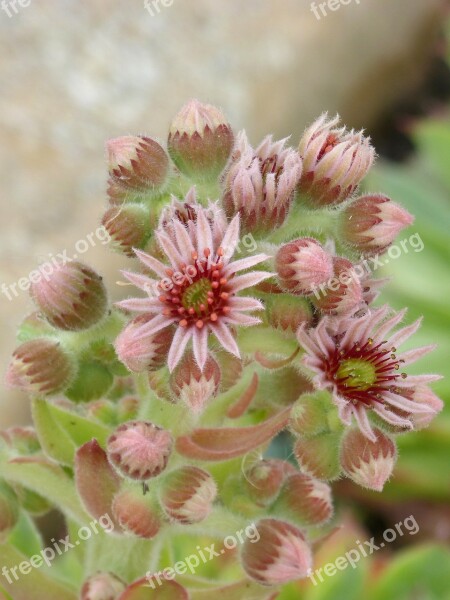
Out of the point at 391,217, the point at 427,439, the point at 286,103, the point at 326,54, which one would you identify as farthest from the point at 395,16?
the point at 391,217

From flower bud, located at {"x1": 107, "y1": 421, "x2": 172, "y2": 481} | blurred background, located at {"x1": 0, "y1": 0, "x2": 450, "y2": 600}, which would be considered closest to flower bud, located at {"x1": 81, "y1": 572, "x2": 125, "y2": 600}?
flower bud, located at {"x1": 107, "y1": 421, "x2": 172, "y2": 481}

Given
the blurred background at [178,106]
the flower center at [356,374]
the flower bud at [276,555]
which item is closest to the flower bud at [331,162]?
the flower center at [356,374]

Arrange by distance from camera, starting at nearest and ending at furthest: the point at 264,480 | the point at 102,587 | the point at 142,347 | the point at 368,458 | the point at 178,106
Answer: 1. the point at 142,347
2. the point at 368,458
3. the point at 102,587
4. the point at 264,480
5. the point at 178,106

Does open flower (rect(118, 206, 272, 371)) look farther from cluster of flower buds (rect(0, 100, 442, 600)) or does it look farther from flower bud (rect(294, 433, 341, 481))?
flower bud (rect(294, 433, 341, 481))

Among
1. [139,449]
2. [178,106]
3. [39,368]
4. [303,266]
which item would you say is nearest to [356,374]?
[303,266]

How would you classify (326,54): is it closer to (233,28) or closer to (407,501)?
(233,28)

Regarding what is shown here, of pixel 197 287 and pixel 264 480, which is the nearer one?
pixel 197 287

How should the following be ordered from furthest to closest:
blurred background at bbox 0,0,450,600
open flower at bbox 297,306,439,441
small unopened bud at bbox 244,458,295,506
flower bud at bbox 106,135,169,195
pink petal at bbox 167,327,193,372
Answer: blurred background at bbox 0,0,450,600 → small unopened bud at bbox 244,458,295,506 → flower bud at bbox 106,135,169,195 → open flower at bbox 297,306,439,441 → pink petal at bbox 167,327,193,372

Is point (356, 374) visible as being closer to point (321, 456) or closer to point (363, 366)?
point (363, 366)
